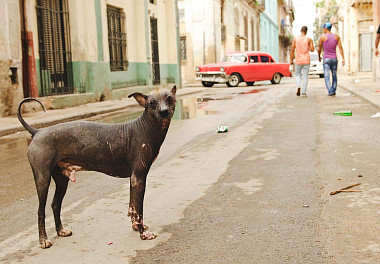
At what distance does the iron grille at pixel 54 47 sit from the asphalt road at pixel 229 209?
26.6ft

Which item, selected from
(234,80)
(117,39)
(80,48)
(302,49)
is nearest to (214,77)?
(234,80)

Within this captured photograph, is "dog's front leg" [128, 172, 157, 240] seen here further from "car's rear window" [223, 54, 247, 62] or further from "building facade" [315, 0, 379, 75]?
"building facade" [315, 0, 379, 75]

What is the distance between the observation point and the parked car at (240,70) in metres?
24.4

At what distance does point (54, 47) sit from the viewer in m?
14.7

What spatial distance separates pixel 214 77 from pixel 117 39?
707 cm

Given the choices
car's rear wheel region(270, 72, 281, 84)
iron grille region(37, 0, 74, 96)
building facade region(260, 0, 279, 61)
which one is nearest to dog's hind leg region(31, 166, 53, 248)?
iron grille region(37, 0, 74, 96)

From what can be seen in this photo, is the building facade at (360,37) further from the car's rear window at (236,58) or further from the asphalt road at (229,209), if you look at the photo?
the asphalt road at (229,209)

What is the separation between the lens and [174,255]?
299 centimetres

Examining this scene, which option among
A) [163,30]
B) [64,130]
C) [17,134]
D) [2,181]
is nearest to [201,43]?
[163,30]

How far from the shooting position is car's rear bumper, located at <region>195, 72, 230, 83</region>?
955 inches

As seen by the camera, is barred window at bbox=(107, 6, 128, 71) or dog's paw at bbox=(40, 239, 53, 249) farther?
barred window at bbox=(107, 6, 128, 71)

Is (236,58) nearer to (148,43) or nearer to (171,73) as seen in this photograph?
(171,73)

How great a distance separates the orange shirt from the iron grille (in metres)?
6.83

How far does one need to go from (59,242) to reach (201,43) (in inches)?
1119
